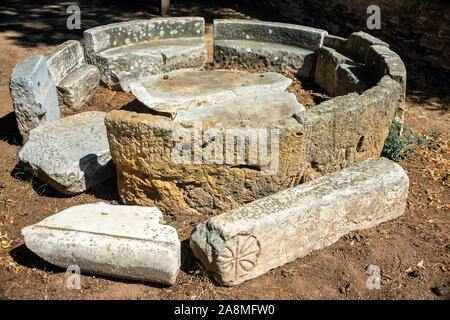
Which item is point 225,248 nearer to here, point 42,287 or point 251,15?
point 42,287

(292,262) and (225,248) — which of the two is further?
(292,262)

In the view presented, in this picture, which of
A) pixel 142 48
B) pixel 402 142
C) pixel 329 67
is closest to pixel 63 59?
pixel 142 48

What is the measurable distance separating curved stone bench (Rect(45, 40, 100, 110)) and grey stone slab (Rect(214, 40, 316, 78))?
219 cm

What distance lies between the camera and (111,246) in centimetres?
337

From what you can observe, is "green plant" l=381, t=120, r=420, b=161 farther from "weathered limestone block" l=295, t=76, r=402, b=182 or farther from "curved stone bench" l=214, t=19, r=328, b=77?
"curved stone bench" l=214, t=19, r=328, b=77

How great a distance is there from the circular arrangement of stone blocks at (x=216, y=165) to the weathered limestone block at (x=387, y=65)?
0.03m

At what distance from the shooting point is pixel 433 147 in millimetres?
5641

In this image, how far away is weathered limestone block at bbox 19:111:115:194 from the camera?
4.47m

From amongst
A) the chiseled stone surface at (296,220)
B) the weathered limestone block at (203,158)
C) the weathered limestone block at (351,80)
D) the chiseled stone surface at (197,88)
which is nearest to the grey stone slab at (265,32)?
the weathered limestone block at (351,80)

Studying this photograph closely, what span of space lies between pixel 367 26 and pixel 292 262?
649cm

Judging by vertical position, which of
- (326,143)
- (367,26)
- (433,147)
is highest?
(367,26)

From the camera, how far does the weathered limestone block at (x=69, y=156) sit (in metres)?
4.47

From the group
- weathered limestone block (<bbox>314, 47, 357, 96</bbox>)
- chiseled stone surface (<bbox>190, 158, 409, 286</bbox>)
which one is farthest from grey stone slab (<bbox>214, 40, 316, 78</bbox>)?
chiseled stone surface (<bbox>190, 158, 409, 286</bbox>)

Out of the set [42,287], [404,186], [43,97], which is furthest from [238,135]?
[43,97]
